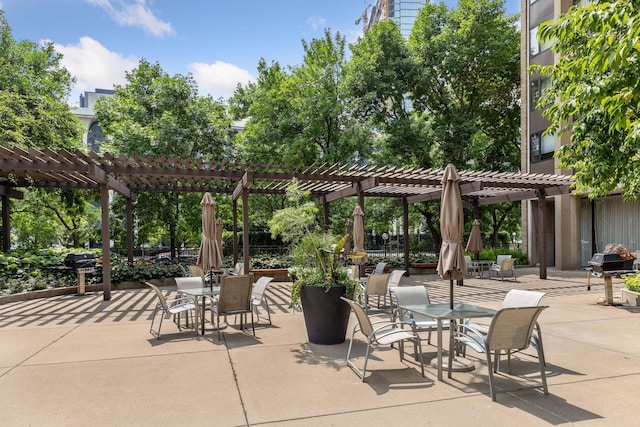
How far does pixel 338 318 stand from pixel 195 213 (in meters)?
13.7

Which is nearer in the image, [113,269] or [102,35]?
[113,269]

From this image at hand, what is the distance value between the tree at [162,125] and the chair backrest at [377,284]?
1080 centimetres

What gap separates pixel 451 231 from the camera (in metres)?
5.05

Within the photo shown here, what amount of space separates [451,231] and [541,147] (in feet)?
54.1

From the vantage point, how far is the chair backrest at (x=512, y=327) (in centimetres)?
378

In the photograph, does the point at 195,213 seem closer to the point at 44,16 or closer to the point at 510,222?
the point at 44,16

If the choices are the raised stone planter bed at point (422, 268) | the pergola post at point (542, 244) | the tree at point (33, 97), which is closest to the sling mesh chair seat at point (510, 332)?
the pergola post at point (542, 244)

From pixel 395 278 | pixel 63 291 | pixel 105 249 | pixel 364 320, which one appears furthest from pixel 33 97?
pixel 364 320

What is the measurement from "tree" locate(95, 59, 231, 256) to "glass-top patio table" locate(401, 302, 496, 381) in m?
13.5

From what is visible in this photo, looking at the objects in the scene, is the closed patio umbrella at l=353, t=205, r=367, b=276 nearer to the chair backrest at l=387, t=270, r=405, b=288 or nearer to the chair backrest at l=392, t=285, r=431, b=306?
the chair backrest at l=387, t=270, r=405, b=288

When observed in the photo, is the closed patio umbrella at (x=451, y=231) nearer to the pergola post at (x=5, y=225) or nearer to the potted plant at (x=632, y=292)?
the potted plant at (x=632, y=292)

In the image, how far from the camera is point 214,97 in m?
21.2

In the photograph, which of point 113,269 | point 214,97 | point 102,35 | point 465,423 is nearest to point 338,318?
point 465,423

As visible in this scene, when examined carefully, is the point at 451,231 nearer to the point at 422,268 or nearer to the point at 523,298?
the point at 523,298
